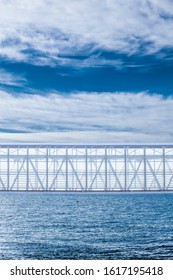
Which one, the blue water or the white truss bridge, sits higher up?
the white truss bridge

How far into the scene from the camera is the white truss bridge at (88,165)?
49438 mm

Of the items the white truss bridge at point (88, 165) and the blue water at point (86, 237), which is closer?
the blue water at point (86, 237)

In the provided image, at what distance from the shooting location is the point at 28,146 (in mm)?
50125

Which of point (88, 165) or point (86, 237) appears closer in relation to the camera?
point (86, 237)

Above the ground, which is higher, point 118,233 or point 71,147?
point 71,147

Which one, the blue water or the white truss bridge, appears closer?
the blue water

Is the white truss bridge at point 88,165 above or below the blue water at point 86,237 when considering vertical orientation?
above

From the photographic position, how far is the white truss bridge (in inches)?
1946

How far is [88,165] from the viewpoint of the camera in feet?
162

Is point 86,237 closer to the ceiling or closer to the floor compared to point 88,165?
closer to the floor
